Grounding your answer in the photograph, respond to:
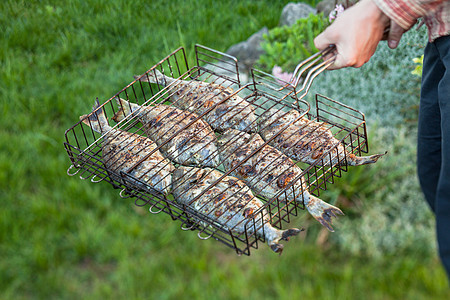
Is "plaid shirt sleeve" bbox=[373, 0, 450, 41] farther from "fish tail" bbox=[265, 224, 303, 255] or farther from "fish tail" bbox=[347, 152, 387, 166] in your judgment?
"fish tail" bbox=[265, 224, 303, 255]

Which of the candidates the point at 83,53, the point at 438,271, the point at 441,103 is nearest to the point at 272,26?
the point at 83,53

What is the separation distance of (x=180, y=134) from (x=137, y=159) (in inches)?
12.0

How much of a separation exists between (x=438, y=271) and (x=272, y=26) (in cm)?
360

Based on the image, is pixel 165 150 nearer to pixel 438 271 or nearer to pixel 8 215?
pixel 8 215

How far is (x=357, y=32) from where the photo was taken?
6.75 ft

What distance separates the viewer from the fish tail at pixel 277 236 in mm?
2195

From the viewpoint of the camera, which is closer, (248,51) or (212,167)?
(212,167)

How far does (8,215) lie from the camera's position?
3584 mm

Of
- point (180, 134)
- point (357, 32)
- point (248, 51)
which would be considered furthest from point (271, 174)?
point (248, 51)

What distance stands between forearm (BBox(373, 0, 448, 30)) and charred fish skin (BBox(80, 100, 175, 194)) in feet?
4.00

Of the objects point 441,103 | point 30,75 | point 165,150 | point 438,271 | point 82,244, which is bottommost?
point 438,271

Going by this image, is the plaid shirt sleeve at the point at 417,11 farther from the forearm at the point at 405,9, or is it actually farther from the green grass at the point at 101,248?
the green grass at the point at 101,248

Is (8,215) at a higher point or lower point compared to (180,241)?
higher

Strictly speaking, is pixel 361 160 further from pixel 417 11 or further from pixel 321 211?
pixel 417 11
